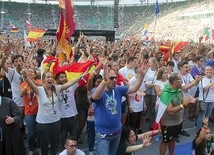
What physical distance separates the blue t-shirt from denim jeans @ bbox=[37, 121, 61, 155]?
0.95 m

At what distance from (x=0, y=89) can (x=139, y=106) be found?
2.63 metres

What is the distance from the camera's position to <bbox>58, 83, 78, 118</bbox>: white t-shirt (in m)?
5.71

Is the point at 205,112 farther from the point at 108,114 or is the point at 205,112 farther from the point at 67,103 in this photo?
the point at 108,114

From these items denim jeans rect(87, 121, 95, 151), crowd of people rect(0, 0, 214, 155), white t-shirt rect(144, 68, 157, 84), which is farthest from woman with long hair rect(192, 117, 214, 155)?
white t-shirt rect(144, 68, 157, 84)

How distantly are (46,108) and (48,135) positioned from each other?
42 centimetres

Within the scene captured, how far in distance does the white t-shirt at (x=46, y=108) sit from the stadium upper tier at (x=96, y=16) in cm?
4570

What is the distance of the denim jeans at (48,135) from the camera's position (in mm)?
5164

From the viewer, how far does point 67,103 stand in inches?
226

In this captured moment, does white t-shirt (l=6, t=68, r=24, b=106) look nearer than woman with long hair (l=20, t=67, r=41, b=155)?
No

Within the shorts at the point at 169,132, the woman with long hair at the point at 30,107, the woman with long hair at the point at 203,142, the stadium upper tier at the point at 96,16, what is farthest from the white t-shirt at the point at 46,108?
the stadium upper tier at the point at 96,16

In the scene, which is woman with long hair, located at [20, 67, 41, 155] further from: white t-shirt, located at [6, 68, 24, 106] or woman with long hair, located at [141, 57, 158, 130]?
woman with long hair, located at [141, 57, 158, 130]

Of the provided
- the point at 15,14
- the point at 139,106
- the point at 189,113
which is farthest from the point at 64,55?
the point at 15,14

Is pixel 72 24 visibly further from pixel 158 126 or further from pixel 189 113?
pixel 189 113

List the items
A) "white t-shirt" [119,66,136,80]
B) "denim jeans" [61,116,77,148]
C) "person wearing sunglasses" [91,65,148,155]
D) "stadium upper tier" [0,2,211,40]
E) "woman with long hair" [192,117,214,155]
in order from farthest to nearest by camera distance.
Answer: "stadium upper tier" [0,2,211,40]
"white t-shirt" [119,66,136,80]
"denim jeans" [61,116,77,148]
"woman with long hair" [192,117,214,155]
"person wearing sunglasses" [91,65,148,155]
